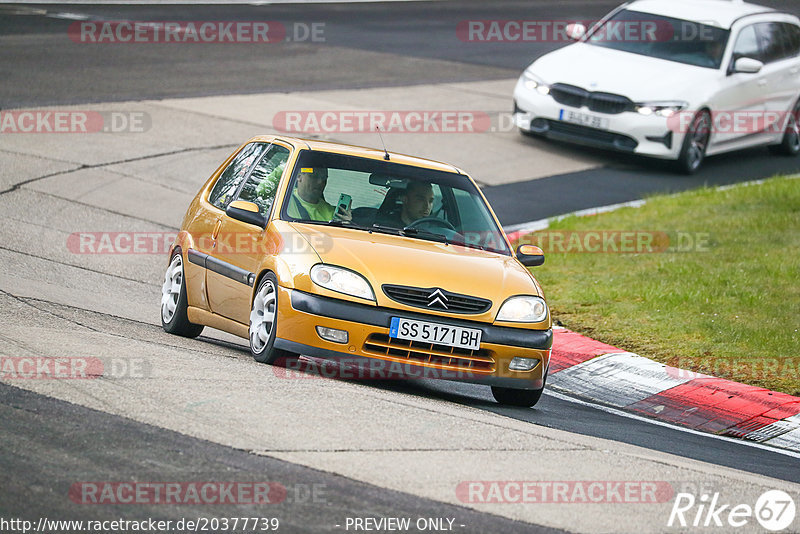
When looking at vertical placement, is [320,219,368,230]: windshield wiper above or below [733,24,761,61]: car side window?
above

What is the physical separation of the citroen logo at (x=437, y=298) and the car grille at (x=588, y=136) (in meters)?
10.6

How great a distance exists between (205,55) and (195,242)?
1508 cm

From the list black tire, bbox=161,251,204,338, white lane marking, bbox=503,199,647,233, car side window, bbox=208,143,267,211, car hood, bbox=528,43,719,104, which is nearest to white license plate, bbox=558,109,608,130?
car hood, bbox=528,43,719,104

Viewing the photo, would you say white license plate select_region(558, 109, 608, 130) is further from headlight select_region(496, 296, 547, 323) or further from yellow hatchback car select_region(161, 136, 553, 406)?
headlight select_region(496, 296, 547, 323)

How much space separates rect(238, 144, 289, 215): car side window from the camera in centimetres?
893

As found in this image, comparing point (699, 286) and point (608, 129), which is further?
point (608, 129)

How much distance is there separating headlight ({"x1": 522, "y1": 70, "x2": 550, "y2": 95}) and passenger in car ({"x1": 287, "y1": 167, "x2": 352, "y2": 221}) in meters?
9.78

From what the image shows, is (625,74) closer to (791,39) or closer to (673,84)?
(673,84)

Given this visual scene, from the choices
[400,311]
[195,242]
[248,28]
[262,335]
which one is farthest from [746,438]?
[248,28]

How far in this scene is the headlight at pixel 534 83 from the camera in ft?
59.6

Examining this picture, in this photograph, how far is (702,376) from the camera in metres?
9.69

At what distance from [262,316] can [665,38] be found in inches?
488

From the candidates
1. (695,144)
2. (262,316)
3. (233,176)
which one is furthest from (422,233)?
(695,144)

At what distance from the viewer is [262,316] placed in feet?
26.8
